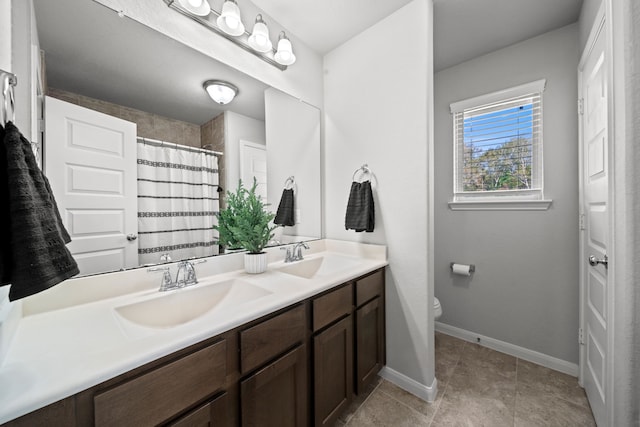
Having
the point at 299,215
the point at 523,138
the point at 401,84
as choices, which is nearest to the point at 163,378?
the point at 299,215

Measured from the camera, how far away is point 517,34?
1793mm

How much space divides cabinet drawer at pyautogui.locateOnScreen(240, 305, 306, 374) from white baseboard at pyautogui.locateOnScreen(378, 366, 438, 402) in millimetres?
994

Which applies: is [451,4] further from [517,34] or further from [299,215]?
[299,215]

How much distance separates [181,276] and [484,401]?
1.90 m

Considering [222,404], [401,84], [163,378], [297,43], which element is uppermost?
[297,43]

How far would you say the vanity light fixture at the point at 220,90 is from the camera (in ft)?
4.44

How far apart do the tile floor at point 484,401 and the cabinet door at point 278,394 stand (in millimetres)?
516

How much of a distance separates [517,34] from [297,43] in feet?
5.34

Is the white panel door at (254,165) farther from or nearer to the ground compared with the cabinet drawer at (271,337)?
farther from the ground

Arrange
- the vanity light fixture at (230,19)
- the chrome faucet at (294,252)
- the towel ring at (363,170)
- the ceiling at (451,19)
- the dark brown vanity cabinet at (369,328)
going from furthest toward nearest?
the towel ring at (363,170) → the chrome faucet at (294,252) → the ceiling at (451,19) → the dark brown vanity cabinet at (369,328) → the vanity light fixture at (230,19)

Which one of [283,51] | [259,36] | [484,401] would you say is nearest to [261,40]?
[259,36]

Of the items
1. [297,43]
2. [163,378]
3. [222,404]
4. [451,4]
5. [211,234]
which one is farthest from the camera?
[297,43]

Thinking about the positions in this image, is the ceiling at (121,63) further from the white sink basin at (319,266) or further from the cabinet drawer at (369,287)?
the cabinet drawer at (369,287)

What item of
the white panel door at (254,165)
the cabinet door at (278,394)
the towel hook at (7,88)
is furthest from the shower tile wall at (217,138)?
the cabinet door at (278,394)
